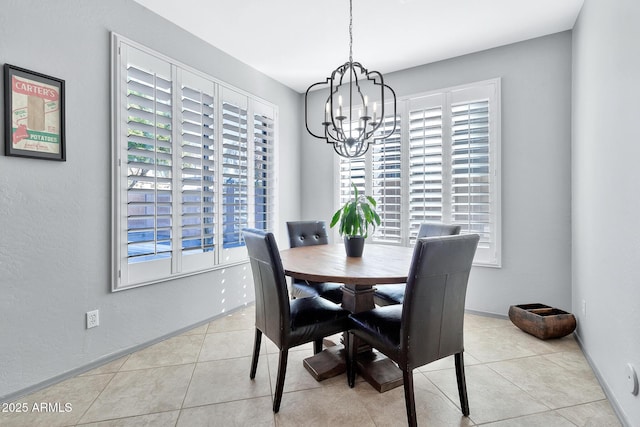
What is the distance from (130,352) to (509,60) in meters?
4.23

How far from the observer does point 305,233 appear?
318 centimetres

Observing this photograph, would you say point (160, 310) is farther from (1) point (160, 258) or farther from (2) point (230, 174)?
(2) point (230, 174)

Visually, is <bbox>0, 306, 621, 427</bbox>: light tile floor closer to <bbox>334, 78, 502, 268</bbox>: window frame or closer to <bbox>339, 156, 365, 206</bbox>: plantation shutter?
<bbox>334, 78, 502, 268</bbox>: window frame

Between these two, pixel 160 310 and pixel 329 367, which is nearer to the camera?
pixel 329 367

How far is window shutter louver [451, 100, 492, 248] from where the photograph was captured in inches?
129

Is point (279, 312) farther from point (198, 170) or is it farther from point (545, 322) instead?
point (545, 322)

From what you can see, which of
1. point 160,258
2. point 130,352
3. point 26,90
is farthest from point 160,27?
point 130,352

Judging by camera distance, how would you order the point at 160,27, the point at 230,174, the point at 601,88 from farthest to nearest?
the point at 230,174, the point at 160,27, the point at 601,88

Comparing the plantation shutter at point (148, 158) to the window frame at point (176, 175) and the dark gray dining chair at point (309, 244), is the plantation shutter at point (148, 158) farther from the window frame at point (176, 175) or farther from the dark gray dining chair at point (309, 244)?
the dark gray dining chair at point (309, 244)

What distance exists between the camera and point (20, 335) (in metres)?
1.94

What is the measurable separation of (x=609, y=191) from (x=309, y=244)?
7.37 ft

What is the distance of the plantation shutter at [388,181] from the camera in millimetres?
3756

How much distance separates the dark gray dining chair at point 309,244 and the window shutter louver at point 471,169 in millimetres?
1452

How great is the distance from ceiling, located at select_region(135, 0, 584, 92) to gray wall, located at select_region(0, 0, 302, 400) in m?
0.48
